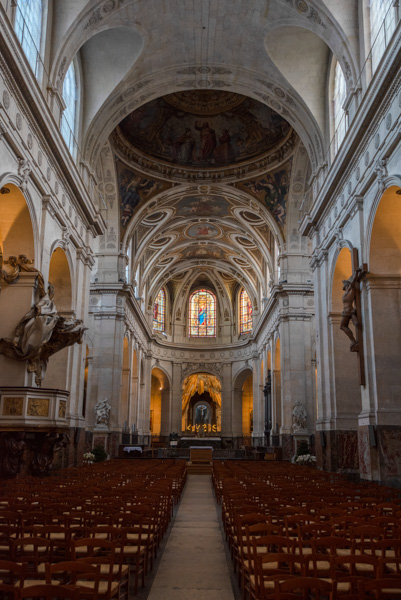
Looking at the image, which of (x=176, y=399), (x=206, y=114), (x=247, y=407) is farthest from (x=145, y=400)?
(x=206, y=114)

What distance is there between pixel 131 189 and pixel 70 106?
9.82 metres

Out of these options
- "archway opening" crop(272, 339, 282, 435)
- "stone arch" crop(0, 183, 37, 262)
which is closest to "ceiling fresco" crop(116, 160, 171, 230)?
"archway opening" crop(272, 339, 282, 435)

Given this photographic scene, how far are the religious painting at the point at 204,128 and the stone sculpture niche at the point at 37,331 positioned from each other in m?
14.2

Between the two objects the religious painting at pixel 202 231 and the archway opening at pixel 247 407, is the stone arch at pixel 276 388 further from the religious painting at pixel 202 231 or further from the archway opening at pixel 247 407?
the archway opening at pixel 247 407

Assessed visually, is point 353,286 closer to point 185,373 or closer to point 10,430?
point 10,430

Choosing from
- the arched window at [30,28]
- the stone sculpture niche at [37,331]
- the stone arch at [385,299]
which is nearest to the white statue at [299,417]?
the stone arch at [385,299]

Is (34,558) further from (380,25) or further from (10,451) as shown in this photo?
(380,25)

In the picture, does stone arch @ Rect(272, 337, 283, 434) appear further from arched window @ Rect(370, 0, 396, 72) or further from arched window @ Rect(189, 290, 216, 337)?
arched window @ Rect(370, 0, 396, 72)

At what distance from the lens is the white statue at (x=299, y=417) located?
2642 cm

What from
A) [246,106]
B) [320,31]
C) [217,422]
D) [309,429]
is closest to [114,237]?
[246,106]

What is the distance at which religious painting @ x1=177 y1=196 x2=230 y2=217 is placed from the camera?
3194 cm

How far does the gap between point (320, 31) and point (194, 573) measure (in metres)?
14.9

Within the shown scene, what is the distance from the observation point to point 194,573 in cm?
668

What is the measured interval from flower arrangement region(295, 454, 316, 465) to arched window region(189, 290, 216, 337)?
84.5 feet
